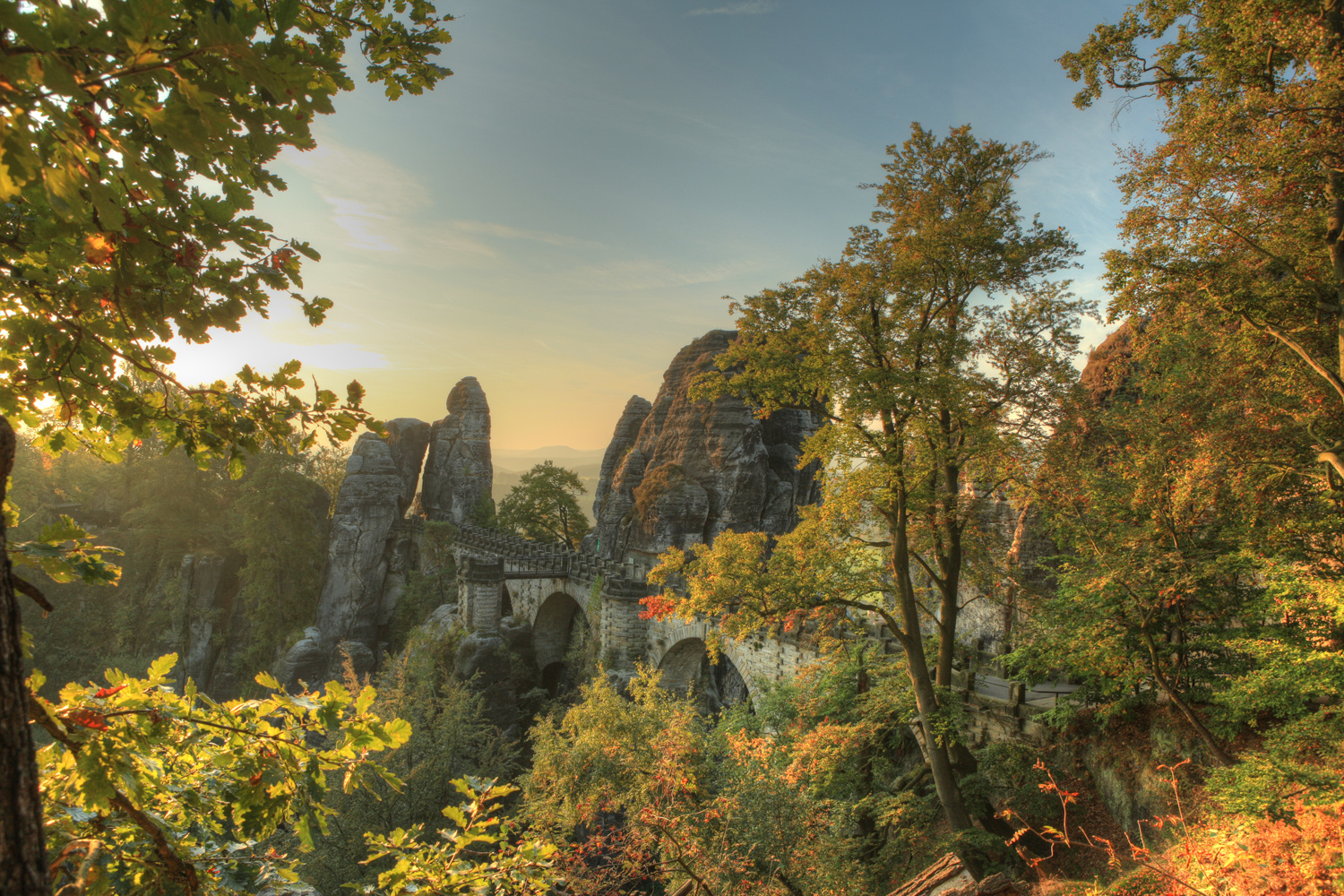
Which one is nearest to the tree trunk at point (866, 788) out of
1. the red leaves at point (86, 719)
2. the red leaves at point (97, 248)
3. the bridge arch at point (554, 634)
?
the red leaves at point (86, 719)

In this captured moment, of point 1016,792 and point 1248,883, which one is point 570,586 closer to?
point 1016,792

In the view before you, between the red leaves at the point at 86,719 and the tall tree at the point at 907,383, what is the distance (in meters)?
→ 6.68

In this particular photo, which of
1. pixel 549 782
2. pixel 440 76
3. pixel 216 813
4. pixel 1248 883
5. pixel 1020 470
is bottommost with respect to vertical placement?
pixel 549 782

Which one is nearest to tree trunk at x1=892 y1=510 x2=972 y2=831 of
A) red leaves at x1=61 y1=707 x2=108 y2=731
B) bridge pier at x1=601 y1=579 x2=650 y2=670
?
red leaves at x1=61 y1=707 x2=108 y2=731

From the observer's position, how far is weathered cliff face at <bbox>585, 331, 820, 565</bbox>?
30.3m

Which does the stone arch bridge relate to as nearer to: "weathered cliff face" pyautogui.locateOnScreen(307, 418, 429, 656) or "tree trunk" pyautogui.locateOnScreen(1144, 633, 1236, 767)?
"weathered cliff face" pyautogui.locateOnScreen(307, 418, 429, 656)

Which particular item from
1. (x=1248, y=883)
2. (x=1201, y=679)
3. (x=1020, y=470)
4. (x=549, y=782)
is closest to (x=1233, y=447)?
(x=1020, y=470)

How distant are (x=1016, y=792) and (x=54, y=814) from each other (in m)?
11.0

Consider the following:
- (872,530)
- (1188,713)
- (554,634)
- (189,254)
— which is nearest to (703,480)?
(554,634)

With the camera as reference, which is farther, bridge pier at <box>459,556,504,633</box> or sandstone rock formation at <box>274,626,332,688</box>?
sandstone rock formation at <box>274,626,332,688</box>

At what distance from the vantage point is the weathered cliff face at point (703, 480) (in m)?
30.3

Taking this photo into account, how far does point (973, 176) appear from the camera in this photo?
9.05 meters

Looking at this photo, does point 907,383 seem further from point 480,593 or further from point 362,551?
point 362,551

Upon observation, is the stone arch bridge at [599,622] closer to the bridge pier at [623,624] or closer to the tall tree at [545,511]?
the bridge pier at [623,624]
